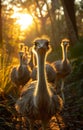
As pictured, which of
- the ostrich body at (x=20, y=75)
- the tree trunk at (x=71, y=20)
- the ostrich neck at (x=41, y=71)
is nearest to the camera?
the ostrich neck at (x=41, y=71)

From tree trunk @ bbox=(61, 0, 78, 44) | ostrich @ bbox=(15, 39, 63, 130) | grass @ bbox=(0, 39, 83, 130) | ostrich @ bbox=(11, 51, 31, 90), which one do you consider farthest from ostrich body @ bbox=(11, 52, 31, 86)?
tree trunk @ bbox=(61, 0, 78, 44)

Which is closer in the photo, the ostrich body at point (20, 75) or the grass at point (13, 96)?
the grass at point (13, 96)

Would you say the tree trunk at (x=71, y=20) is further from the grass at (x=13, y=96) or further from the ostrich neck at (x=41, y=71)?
the ostrich neck at (x=41, y=71)

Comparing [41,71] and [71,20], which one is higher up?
[71,20]

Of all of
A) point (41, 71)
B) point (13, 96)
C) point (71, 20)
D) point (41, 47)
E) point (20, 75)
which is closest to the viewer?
point (41, 47)

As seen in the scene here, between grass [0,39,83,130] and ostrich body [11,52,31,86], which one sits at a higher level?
ostrich body [11,52,31,86]

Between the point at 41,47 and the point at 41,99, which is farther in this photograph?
the point at 41,99

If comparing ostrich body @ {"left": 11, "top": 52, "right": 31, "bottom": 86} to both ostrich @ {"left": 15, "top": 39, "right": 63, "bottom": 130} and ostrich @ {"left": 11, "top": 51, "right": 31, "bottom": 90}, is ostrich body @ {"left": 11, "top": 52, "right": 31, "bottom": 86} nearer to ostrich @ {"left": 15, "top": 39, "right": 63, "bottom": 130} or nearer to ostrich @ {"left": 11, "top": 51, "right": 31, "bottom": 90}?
ostrich @ {"left": 11, "top": 51, "right": 31, "bottom": 90}

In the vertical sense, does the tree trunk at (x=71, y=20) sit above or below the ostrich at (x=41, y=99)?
above

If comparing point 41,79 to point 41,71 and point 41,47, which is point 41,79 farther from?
point 41,47

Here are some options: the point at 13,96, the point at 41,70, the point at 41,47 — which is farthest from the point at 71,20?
the point at 41,47

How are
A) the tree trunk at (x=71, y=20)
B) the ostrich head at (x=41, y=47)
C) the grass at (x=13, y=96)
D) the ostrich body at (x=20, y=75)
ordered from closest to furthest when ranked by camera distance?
the ostrich head at (x=41, y=47) → the grass at (x=13, y=96) → the ostrich body at (x=20, y=75) → the tree trunk at (x=71, y=20)

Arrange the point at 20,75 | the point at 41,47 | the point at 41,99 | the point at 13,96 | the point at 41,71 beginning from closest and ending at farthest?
the point at 41,47 < the point at 41,99 < the point at 41,71 < the point at 13,96 < the point at 20,75

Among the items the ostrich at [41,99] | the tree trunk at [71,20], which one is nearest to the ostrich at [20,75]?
the ostrich at [41,99]
